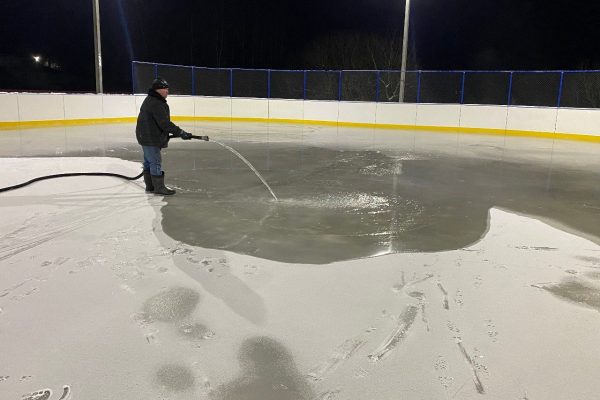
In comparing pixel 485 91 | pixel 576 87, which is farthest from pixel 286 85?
pixel 576 87

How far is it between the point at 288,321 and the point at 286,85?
2218 centimetres

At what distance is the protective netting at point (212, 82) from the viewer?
22922mm

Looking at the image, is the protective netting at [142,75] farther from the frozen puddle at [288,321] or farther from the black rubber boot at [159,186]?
the frozen puddle at [288,321]

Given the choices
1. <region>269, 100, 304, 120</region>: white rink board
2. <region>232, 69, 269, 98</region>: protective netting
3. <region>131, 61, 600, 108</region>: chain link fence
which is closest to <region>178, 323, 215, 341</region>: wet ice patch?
<region>131, 61, 600, 108</region>: chain link fence

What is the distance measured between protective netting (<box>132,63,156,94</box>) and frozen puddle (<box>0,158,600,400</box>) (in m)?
16.6

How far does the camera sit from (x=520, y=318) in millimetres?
3445

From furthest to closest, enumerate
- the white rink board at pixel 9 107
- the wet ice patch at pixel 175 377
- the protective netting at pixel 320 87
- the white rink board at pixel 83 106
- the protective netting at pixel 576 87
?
the protective netting at pixel 320 87, the protective netting at pixel 576 87, the white rink board at pixel 83 106, the white rink board at pixel 9 107, the wet ice patch at pixel 175 377

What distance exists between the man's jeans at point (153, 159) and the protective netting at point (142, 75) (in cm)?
1468

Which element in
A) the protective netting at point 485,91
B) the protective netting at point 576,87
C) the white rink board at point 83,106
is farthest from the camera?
the protective netting at point 485,91

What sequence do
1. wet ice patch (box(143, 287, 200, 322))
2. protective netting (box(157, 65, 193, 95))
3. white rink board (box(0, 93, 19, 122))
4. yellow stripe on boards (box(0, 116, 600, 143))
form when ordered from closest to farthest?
wet ice patch (box(143, 287, 200, 322))
white rink board (box(0, 93, 19, 122))
yellow stripe on boards (box(0, 116, 600, 143))
protective netting (box(157, 65, 193, 95))

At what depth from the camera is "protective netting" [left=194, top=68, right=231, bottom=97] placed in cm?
2292

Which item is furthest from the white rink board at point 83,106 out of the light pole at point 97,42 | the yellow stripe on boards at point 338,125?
the light pole at point 97,42

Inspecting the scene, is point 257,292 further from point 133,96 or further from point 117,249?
point 133,96

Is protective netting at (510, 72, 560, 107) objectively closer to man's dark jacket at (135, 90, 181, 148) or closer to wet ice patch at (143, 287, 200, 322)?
man's dark jacket at (135, 90, 181, 148)
